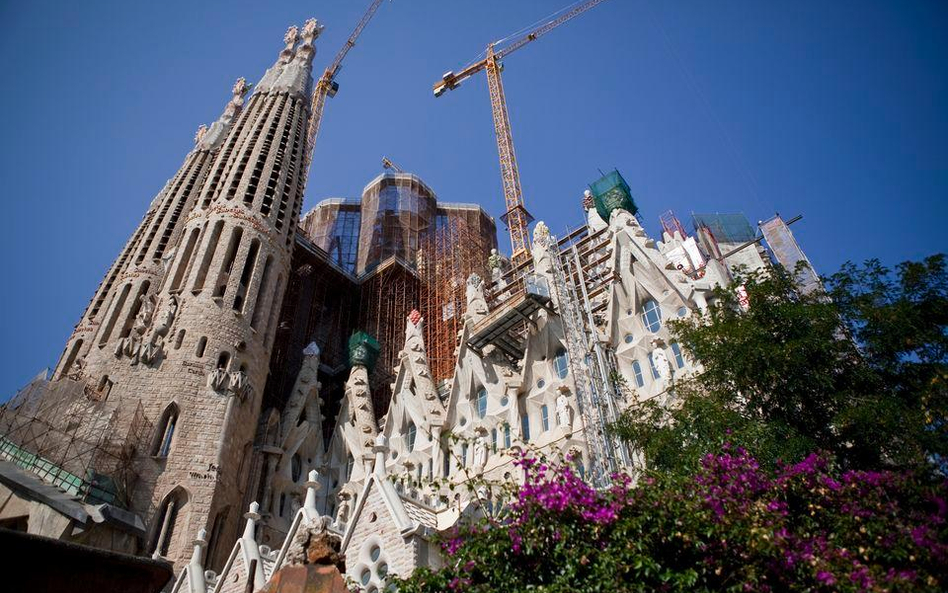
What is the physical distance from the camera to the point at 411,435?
24328 millimetres

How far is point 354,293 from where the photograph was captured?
36094 mm

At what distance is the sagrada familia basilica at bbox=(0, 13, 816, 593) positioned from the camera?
14.8m

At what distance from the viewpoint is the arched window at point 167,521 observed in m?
16.9

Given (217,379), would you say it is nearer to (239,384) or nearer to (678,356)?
(239,384)

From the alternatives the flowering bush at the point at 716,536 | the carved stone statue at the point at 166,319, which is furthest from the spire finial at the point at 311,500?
the carved stone statue at the point at 166,319

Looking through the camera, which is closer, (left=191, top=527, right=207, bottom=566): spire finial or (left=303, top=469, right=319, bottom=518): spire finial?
(left=303, top=469, right=319, bottom=518): spire finial

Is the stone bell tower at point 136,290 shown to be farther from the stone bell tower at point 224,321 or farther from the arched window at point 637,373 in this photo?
the arched window at point 637,373

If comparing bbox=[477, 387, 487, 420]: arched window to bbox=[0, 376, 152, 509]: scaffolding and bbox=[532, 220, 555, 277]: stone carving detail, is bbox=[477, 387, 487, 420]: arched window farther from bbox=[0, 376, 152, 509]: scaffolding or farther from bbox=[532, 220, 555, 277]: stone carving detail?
bbox=[0, 376, 152, 509]: scaffolding

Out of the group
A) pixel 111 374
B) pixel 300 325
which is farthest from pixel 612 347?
pixel 300 325

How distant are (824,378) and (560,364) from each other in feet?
33.8

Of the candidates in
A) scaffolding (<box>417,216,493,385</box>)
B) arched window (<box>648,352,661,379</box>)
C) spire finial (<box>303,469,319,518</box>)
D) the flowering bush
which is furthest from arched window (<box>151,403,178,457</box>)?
arched window (<box>648,352,661,379</box>)

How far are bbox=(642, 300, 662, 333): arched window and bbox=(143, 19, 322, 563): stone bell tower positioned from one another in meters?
12.1

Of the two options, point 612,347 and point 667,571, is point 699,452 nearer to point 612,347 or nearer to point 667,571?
point 667,571

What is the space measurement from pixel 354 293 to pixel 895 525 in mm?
30254
